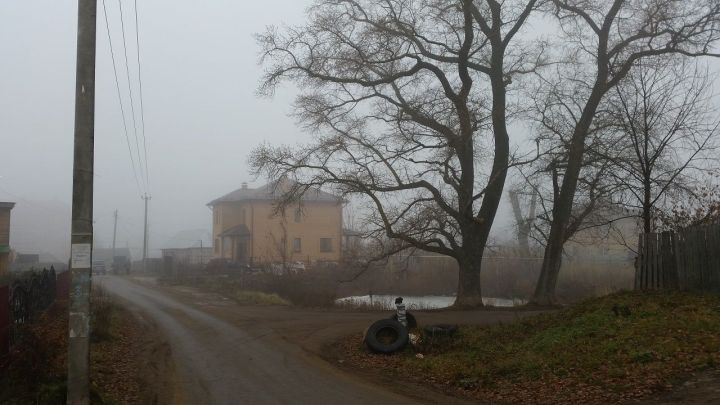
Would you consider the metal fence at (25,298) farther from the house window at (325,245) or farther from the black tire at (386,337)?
the house window at (325,245)

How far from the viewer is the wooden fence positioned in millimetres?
13843

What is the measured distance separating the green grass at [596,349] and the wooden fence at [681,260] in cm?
69

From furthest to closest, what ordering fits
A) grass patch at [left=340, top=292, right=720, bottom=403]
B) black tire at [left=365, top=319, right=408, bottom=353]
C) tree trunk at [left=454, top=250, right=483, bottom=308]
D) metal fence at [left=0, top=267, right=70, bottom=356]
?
1. tree trunk at [left=454, top=250, right=483, bottom=308]
2. black tire at [left=365, top=319, right=408, bottom=353]
3. metal fence at [left=0, top=267, right=70, bottom=356]
4. grass patch at [left=340, top=292, right=720, bottom=403]

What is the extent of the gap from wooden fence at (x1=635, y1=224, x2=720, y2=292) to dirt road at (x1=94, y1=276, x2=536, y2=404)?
513 cm

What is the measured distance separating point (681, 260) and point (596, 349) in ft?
18.1

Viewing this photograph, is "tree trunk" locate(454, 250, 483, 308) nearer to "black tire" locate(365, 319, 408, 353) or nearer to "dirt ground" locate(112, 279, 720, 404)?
"dirt ground" locate(112, 279, 720, 404)

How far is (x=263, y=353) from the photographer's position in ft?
46.6

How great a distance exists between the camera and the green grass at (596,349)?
30.6ft

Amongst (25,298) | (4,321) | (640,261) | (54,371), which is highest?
(640,261)

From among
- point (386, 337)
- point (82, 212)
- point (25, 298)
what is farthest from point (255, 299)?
point (82, 212)

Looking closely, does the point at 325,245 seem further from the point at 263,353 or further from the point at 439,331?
the point at 439,331

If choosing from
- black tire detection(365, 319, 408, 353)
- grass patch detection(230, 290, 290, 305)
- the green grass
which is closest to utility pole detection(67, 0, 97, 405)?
the green grass

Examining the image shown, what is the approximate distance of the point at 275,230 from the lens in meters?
61.2

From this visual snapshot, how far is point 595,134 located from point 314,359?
15587mm
